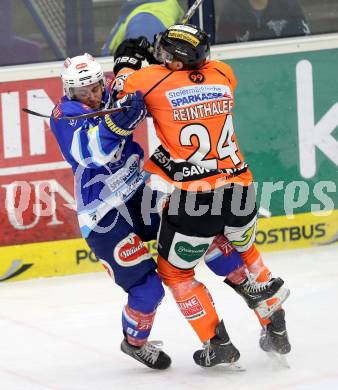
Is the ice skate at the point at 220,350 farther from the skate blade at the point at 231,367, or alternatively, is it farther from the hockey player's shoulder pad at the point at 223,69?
the hockey player's shoulder pad at the point at 223,69

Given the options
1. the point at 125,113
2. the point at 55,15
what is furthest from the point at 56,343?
the point at 55,15

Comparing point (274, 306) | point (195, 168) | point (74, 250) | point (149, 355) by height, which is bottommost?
point (74, 250)

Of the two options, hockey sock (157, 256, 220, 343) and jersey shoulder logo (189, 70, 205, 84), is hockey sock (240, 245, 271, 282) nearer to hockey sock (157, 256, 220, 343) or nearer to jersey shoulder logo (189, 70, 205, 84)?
hockey sock (157, 256, 220, 343)

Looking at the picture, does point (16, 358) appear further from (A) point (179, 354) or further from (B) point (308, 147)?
(B) point (308, 147)

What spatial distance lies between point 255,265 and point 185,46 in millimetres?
923

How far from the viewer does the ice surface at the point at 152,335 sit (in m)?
4.25

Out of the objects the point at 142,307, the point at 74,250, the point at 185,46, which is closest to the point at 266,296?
the point at 142,307

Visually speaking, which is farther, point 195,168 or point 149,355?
point 149,355

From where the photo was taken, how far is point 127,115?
3.91 meters

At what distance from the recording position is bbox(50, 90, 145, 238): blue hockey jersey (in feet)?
13.3

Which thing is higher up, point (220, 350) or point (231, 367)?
point (220, 350)

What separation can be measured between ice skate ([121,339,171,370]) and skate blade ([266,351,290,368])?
416 mm

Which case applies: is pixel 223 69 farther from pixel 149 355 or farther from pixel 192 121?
pixel 149 355

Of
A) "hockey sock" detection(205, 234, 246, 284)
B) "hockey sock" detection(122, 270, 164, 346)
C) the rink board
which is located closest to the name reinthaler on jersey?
"hockey sock" detection(205, 234, 246, 284)
